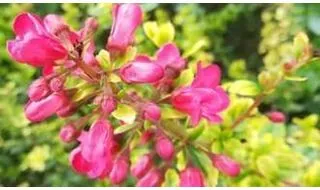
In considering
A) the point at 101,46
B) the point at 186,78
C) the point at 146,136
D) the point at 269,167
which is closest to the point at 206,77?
the point at 186,78

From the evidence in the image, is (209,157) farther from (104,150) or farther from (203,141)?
(104,150)

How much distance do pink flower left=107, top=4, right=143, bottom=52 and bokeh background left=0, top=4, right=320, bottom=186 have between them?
0.62m

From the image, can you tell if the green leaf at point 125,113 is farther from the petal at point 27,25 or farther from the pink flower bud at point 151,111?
the petal at point 27,25

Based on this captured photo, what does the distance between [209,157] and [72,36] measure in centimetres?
36

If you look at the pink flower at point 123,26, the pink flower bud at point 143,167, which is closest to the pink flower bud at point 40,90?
the pink flower at point 123,26

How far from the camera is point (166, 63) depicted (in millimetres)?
1064

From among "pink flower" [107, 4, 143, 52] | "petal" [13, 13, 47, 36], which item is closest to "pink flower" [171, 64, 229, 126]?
"pink flower" [107, 4, 143, 52]

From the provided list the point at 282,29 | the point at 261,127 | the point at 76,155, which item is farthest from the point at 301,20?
the point at 76,155

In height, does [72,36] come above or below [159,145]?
above

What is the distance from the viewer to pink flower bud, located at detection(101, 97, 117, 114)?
921 mm

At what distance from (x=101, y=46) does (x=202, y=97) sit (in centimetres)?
96

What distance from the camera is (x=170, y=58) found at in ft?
3.52

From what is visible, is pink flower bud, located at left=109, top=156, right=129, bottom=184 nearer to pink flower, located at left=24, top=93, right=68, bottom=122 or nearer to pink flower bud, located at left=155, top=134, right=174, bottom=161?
pink flower bud, located at left=155, top=134, right=174, bottom=161

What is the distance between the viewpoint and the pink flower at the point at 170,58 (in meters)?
1.06
